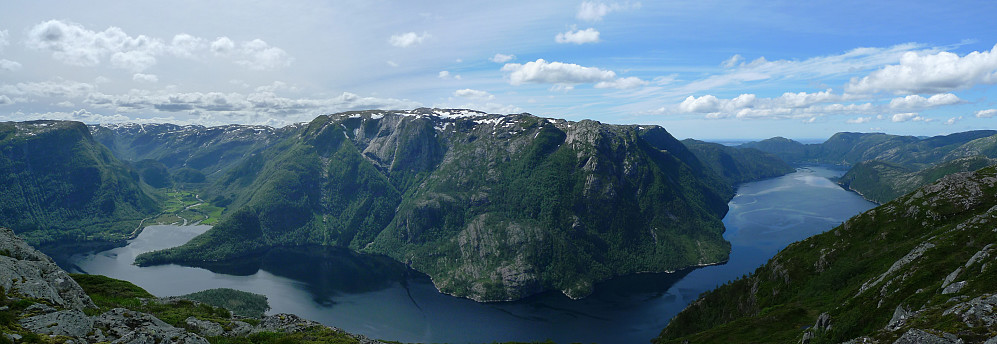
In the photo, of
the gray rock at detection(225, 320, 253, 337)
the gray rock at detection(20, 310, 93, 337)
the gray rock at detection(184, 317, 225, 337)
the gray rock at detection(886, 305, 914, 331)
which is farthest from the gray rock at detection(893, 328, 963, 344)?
the gray rock at detection(20, 310, 93, 337)

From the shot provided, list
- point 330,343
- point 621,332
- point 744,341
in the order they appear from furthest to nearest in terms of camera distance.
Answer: point 621,332 < point 744,341 < point 330,343

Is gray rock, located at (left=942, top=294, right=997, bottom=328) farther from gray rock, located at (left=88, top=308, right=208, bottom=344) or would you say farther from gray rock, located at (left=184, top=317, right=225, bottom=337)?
gray rock, located at (left=184, top=317, right=225, bottom=337)

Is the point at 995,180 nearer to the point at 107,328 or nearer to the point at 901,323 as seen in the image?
the point at 901,323

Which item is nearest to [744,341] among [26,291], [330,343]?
[330,343]

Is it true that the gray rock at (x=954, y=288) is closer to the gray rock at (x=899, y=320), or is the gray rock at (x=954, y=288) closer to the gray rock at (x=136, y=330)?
the gray rock at (x=899, y=320)

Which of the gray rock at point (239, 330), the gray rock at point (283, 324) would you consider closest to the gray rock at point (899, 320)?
the gray rock at point (283, 324)

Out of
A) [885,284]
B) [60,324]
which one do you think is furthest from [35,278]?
[885,284]
